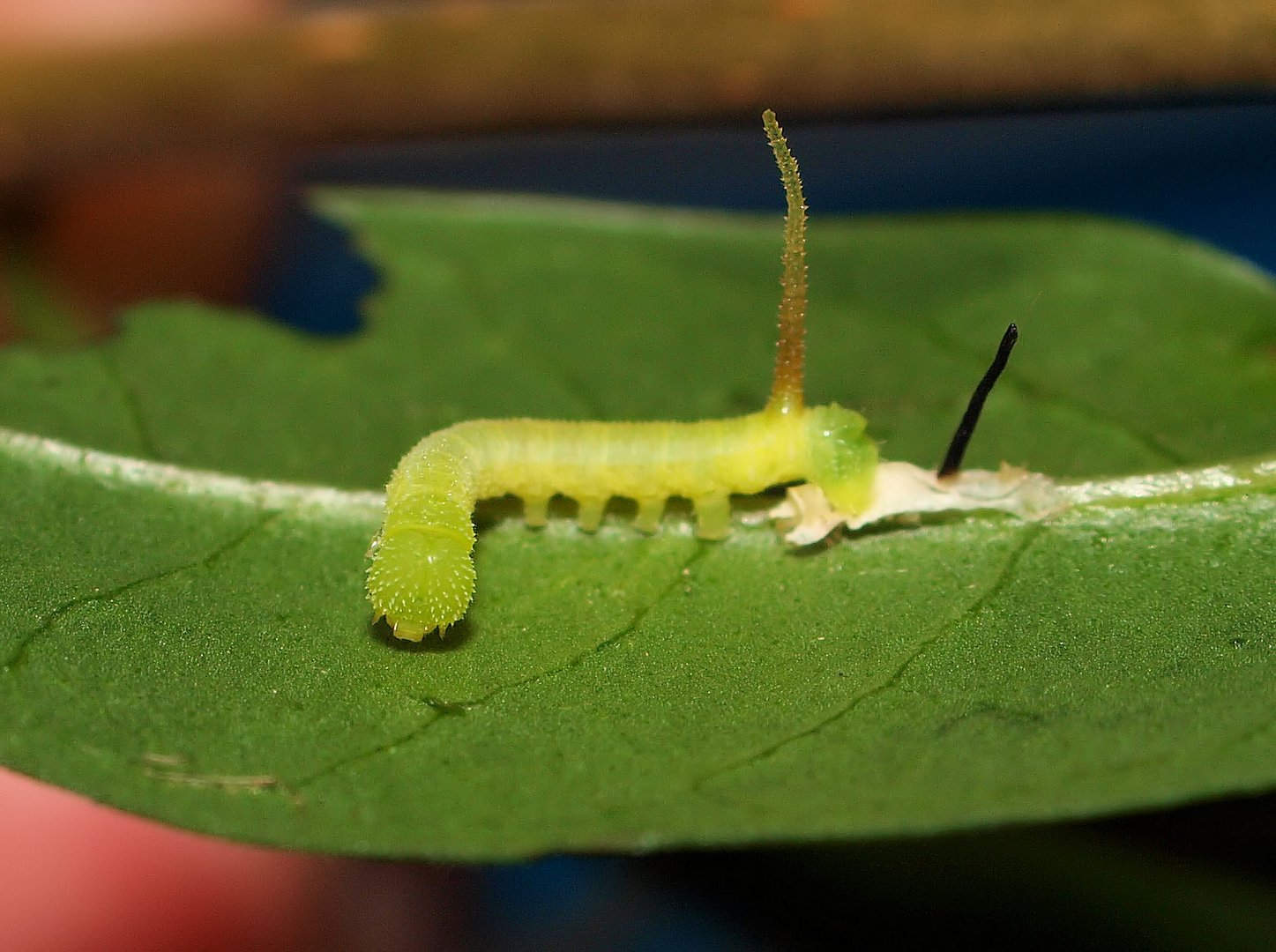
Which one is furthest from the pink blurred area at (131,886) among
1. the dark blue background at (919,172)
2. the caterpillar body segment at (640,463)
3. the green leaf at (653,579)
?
the caterpillar body segment at (640,463)

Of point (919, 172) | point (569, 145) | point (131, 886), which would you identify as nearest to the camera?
point (569, 145)

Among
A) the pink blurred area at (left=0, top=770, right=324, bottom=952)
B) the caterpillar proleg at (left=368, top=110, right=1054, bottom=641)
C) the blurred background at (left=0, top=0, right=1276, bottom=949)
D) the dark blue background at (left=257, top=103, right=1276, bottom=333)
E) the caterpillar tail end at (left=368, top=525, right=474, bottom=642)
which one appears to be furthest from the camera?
the dark blue background at (left=257, top=103, right=1276, bottom=333)

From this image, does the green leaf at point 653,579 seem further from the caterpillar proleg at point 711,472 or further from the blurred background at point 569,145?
the blurred background at point 569,145

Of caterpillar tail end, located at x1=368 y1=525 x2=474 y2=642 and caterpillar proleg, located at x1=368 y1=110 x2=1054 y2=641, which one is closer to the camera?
caterpillar tail end, located at x1=368 y1=525 x2=474 y2=642

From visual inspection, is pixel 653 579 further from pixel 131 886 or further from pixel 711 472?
pixel 131 886

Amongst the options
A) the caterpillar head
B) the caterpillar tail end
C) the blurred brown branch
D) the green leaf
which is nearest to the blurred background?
the blurred brown branch

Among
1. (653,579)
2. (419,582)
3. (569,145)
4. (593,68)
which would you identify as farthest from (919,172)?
(419,582)

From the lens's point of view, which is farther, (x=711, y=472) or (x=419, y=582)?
(x=711, y=472)

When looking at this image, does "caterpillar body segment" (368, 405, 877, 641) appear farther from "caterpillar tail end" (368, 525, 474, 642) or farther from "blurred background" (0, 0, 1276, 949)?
"blurred background" (0, 0, 1276, 949)
